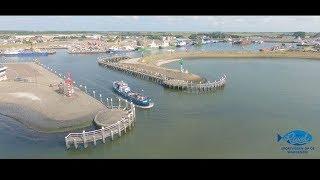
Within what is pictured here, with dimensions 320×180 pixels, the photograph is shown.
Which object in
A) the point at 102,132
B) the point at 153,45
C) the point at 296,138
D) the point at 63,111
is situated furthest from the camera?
the point at 153,45

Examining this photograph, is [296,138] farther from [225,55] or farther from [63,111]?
[225,55]

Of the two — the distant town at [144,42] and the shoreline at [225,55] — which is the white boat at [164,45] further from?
the shoreline at [225,55]

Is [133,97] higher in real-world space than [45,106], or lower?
lower

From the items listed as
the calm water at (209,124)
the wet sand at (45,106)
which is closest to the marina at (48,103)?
the wet sand at (45,106)

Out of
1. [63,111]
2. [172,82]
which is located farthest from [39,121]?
[172,82]

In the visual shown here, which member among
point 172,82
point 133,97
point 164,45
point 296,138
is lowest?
point 164,45

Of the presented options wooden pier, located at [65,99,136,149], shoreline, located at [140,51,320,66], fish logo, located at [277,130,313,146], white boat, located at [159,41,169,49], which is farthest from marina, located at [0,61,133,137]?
white boat, located at [159,41,169,49]

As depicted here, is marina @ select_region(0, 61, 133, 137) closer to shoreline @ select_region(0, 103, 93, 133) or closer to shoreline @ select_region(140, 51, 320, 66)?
shoreline @ select_region(0, 103, 93, 133)

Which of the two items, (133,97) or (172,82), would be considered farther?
(172,82)
